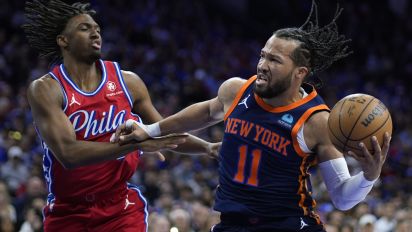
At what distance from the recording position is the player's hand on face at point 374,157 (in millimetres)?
3852

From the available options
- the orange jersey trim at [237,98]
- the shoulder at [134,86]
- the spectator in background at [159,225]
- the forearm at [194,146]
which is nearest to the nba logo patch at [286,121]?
the orange jersey trim at [237,98]

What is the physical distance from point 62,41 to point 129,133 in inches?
39.2

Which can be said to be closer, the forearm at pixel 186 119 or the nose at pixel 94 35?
the forearm at pixel 186 119

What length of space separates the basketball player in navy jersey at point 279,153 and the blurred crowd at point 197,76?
3.94 meters

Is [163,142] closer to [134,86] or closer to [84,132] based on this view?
[84,132]

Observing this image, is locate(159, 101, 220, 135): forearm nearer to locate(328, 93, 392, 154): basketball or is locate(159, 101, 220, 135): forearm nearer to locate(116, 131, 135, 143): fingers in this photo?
locate(116, 131, 135, 143): fingers

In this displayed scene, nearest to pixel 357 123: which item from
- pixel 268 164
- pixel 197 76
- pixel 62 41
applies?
pixel 268 164

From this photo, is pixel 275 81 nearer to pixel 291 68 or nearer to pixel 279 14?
pixel 291 68

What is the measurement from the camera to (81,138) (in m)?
4.93

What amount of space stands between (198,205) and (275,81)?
533 centimetres

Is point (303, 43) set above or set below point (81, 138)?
above

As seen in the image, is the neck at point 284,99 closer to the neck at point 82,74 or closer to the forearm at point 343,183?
the forearm at point 343,183

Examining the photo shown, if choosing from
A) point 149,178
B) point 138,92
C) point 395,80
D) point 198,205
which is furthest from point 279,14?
point 138,92

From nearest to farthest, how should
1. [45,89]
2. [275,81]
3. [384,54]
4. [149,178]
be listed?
[275,81] < [45,89] < [149,178] < [384,54]
